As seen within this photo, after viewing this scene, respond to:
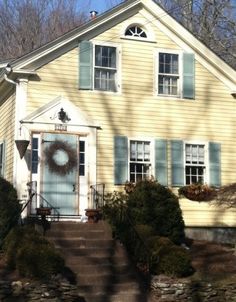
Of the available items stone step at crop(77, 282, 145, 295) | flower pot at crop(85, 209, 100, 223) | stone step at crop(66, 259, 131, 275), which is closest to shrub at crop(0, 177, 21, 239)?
stone step at crop(66, 259, 131, 275)

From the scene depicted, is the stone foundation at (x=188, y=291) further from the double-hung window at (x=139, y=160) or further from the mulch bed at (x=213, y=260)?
the double-hung window at (x=139, y=160)

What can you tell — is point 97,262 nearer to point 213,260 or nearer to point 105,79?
point 213,260

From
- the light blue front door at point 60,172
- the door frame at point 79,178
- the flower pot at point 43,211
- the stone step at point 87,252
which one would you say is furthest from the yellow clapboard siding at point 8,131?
the stone step at point 87,252

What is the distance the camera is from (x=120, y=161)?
17.2 m

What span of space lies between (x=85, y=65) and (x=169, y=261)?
6.57 metres

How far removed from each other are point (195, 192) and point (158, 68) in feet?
12.6

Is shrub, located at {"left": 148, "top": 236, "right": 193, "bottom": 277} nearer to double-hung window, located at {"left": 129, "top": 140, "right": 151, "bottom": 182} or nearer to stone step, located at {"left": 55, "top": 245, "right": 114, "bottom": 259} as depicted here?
stone step, located at {"left": 55, "top": 245, "right": 114, "bottom": 259}

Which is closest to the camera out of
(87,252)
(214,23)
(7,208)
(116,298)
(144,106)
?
(116,298)

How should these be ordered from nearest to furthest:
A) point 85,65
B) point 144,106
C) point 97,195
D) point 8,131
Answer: point 97,195
point 85,65
point 8,131
point 144,106

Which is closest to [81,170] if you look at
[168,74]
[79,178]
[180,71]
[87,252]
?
[79,178]

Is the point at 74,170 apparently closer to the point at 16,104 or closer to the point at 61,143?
the point at 61,143

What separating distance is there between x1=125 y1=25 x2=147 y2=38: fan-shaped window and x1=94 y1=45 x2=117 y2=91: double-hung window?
77 centimetres

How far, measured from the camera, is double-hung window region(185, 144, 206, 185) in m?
18.0

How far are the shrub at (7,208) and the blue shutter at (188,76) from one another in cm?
646
